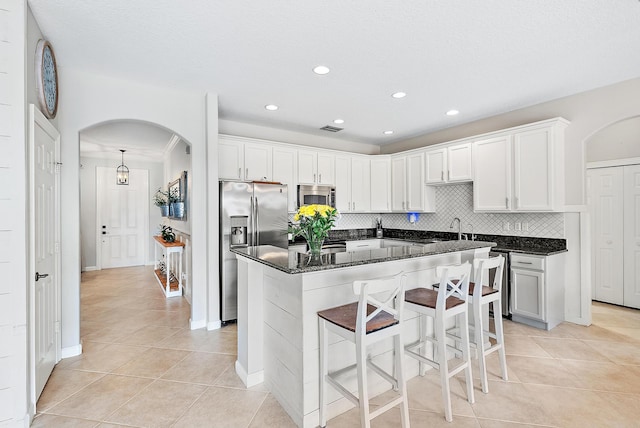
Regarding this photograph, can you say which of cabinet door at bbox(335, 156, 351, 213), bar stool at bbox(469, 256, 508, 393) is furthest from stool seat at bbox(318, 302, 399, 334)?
cabinet door at bbox(335, 156, 351, 213)

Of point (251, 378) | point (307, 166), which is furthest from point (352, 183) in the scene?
point (251, 378)

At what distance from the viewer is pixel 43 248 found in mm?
2422

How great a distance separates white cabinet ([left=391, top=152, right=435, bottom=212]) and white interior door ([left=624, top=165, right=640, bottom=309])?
251 centimetres

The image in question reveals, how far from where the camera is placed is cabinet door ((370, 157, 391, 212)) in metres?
5.73

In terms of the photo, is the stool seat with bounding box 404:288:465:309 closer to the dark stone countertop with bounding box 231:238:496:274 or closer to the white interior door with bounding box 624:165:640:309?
the dark stone countertop with bounding box 231:238:496:274

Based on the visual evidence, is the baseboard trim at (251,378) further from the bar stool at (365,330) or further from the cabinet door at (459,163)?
the cabinet door at (459,163)

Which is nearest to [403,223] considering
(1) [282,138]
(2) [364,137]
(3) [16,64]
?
(2) [364,137]

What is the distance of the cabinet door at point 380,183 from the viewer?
573 centimetres

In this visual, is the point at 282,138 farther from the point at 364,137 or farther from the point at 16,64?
the point at 16,64

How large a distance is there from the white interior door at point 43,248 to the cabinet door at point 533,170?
15.7ft

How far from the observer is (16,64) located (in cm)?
193

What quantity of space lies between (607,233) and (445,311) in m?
4.01

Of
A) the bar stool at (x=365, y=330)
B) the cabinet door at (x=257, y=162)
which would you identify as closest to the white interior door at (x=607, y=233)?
the bar stool at (x=365, y=330)

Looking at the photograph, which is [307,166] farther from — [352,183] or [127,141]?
[127,141]
